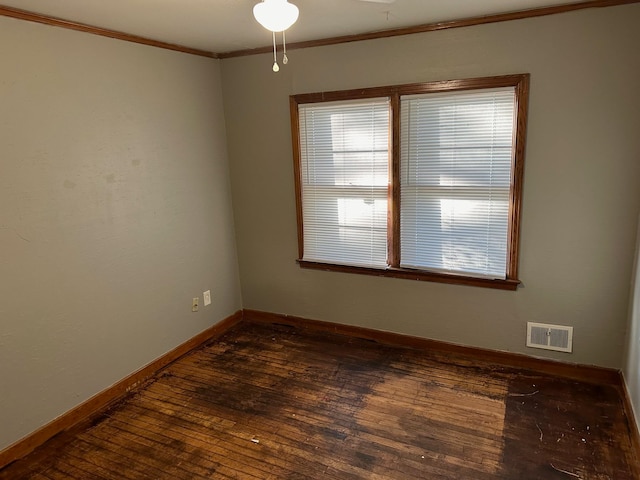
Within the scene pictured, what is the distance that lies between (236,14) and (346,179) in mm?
1398

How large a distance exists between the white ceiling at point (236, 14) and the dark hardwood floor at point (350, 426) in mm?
2329

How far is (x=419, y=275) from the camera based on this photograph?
327 cm

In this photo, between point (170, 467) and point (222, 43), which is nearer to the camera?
point (170, 467)

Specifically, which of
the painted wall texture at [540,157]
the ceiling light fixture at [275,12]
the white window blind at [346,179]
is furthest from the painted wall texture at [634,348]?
the ceiling light fixture at [275,12]

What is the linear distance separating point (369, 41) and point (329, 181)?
3.43 feet

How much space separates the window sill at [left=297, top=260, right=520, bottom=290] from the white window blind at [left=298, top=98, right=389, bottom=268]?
0.05 m

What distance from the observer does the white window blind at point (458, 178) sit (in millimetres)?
2848

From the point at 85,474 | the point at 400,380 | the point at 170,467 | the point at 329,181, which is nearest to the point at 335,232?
the point at 329,181

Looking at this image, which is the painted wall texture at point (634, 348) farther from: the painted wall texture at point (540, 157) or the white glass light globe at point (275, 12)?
the white glass light globe at point (275, 12)

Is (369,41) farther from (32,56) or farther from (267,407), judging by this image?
(267,407)

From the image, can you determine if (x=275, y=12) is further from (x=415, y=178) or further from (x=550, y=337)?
(x=550, y=337)

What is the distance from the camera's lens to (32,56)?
7.68ft

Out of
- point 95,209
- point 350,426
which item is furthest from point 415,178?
point 95,209

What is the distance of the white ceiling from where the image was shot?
2256mm
